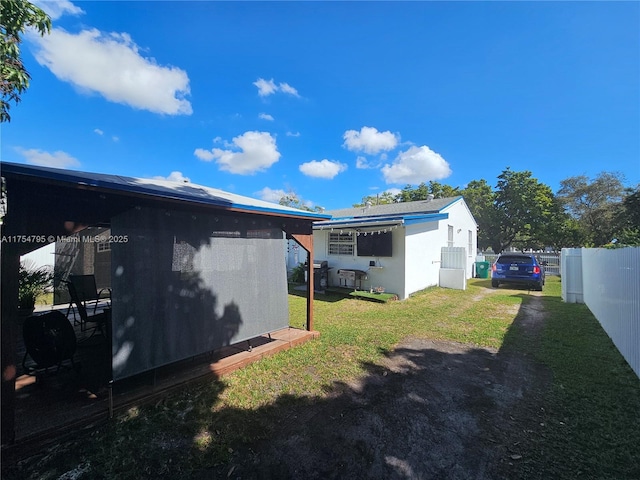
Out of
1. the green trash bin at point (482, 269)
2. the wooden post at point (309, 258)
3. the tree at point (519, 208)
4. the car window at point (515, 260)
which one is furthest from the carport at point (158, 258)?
the tree at point (519, 208)

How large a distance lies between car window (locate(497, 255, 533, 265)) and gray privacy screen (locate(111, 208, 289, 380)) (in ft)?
37.4

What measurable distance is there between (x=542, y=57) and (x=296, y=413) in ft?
32.9

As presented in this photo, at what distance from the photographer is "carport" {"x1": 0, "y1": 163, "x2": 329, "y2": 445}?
254 centimetres

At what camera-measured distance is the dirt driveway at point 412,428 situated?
2355 mm

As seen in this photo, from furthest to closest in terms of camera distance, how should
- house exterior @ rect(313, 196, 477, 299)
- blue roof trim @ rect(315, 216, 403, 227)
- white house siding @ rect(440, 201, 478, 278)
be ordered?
white house siding @ rect(440, 201, 478, 278) → house exterior @ rect(313, 196, 477, 299) → blue roof trim @ rect(315, 216, 403, 227)

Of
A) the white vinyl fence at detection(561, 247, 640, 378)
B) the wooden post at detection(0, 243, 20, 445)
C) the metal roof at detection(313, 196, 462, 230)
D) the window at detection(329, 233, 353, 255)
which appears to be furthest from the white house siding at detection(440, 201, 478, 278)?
the wooden post at detection(0, 243, 20, 445)

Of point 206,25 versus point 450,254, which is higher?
point 206,25

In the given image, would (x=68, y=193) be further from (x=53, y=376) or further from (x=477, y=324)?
(x=477, y=324)

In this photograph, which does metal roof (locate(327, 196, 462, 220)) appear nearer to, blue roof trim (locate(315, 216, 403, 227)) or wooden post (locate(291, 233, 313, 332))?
blue roof trim (locate(315, 216, 403, 227))

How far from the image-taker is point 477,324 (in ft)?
22.2

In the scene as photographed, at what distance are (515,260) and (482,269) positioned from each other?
4.52 m

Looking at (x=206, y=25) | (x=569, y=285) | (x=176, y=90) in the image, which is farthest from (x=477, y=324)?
(x=176, y=90)

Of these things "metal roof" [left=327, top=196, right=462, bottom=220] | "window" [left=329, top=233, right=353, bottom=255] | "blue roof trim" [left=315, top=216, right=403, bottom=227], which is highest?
"metal roof" [left=327, top=196, right=462, bottom=220]

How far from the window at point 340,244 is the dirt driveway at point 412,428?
715 cm
